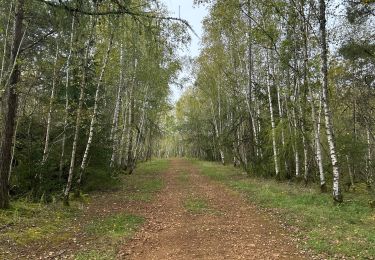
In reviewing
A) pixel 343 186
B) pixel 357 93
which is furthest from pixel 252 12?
pixel 343 186

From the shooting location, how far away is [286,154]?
1800cm

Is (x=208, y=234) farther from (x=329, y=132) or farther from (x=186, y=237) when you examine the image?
(x=329, y=132)

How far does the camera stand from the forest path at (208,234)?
21.0ft

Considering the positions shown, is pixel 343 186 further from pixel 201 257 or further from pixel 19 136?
pixel 19 136

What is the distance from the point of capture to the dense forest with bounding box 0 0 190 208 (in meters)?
6.36

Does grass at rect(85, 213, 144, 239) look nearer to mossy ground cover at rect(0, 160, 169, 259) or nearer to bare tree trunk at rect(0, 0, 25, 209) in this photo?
mossy ground cover at rect(0, 160, 169, 259)

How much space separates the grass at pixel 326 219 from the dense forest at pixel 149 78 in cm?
95

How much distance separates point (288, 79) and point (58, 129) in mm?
12025

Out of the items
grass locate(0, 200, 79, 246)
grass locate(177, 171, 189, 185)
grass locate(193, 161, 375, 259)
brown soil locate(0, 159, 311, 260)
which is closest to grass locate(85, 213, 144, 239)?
brown soil locate(0, 159, 311, 260)

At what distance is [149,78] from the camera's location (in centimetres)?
2416

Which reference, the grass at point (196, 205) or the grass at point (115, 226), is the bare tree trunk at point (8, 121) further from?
the grass at point (196, 205)

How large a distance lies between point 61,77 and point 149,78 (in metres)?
11.8

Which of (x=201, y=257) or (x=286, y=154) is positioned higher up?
(x=286, y=154)

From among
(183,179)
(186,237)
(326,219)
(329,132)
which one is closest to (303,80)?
(329,132)
